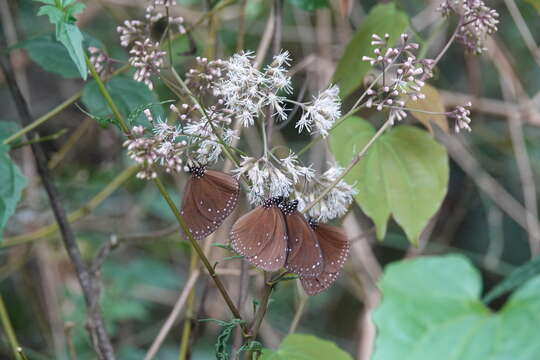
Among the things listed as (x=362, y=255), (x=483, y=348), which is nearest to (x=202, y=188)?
(x=483, y=348)

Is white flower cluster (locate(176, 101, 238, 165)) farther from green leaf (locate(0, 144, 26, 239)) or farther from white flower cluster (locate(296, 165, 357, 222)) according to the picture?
green leaf (locate(0, 144, 26, 239))

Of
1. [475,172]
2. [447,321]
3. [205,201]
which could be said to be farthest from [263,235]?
[475,172]

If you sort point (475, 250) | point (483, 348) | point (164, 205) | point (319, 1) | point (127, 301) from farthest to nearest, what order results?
point (475, 250), point (164, 205), point (127, 301), point (319, 1), point (483, 348)

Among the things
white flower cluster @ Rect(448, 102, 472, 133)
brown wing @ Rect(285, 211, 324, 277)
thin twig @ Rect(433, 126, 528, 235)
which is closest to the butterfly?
brown wing @ Rect(285, 211, 324, 277)

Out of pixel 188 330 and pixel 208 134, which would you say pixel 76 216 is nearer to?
pixel 188 330

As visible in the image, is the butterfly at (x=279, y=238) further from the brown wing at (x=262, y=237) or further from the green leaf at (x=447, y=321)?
the green leaf at (x=447, y=321)

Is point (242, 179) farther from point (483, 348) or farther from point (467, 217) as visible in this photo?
point (467, 217)
